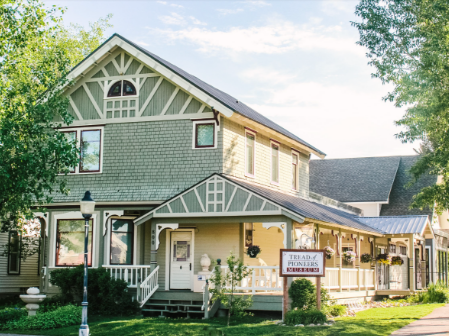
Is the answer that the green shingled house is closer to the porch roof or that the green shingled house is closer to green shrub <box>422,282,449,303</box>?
→ green shrub <box>422,282,449,303</box>

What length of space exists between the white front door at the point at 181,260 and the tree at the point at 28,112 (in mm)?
4940

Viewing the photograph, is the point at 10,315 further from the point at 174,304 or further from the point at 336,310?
the point at 336,310

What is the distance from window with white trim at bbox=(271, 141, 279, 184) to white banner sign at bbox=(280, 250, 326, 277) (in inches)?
326

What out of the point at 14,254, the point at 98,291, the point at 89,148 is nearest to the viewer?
the point at 98,291

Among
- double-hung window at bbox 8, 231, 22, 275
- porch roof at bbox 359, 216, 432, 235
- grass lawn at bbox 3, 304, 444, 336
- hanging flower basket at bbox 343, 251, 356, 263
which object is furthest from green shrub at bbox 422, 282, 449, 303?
double-hung window at bbox 8, 231, 22, 275

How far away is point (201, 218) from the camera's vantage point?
21234 millimetres

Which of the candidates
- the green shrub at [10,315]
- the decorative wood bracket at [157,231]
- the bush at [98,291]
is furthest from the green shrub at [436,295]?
the green shrub at [10,315]

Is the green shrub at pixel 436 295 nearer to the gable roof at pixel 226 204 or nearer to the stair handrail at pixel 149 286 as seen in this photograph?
the gable roof at pixel 226 204

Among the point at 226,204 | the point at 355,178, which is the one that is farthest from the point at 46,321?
the point at 355,178

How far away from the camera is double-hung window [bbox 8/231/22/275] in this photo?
2844 cm

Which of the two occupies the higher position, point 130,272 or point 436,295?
point 130,272

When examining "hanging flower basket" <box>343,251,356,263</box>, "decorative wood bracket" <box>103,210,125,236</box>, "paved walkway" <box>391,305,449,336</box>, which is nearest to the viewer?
"paved walkway" <box>391,305,449,336</box>

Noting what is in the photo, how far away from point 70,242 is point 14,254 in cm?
601

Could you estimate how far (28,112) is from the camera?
1906cm
